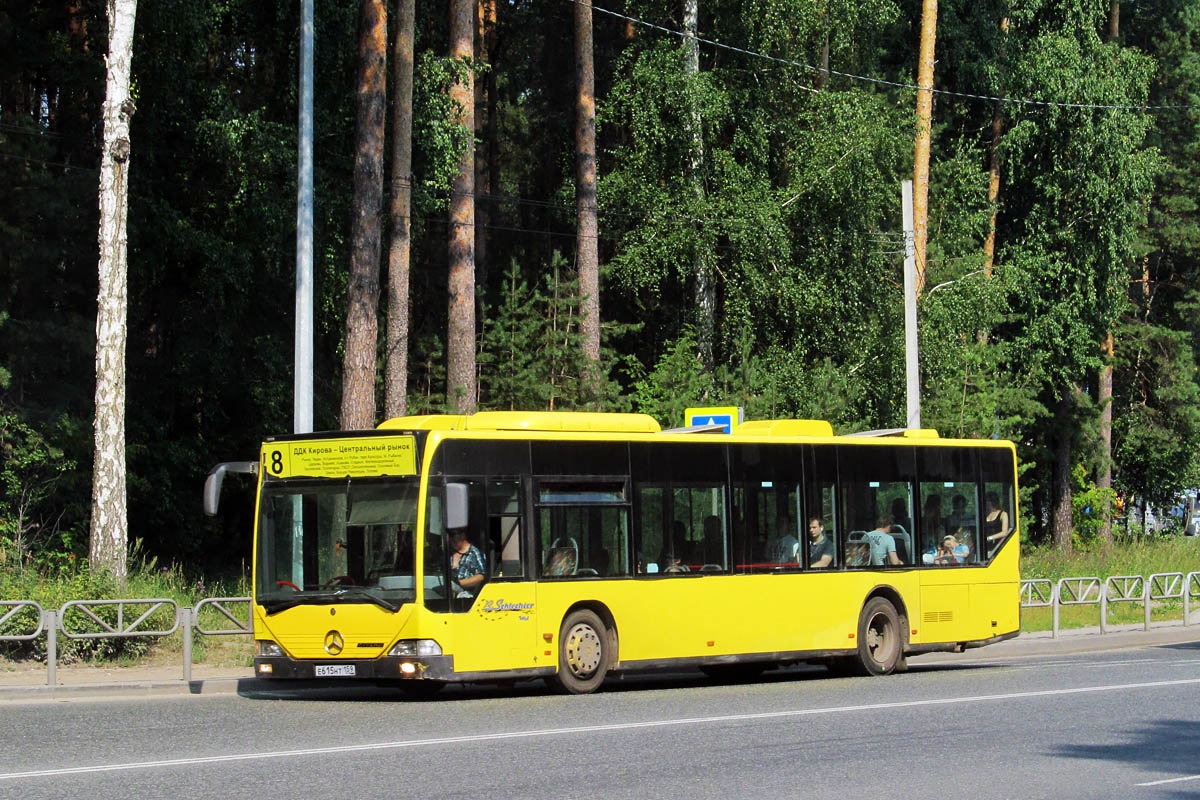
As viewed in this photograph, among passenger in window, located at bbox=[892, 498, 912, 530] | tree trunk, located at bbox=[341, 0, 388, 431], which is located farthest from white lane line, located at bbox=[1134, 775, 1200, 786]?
tree trunk, located at bbox=[341, 0, 388, 431]

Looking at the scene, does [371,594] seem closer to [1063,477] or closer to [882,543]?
[882,543]

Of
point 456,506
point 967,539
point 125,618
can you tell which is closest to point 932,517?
point 967,539

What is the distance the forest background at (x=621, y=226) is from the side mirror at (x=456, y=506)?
869 centimetres

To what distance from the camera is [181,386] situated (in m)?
35.8

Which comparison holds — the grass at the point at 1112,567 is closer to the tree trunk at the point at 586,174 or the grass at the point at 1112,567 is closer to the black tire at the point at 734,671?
the black tire at the point at 734,671

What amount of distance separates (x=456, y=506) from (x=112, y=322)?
328 inches

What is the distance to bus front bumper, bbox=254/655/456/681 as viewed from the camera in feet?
51.5

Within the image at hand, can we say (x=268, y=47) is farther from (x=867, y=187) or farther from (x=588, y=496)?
(x=588, y=496)

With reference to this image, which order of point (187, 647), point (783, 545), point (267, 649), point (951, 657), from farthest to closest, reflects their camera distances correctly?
1. point (951, 657)
2. point (783, 545)
3. point (187, 647)
4. point (267, 649)

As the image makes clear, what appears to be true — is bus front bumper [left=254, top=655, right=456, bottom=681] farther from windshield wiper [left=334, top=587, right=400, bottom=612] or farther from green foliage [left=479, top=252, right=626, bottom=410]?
green foliage [left=479, top=252, right=626, bottom=410]

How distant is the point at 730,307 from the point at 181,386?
1293cm

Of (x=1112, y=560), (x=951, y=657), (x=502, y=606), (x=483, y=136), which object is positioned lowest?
(x=951, y=657)

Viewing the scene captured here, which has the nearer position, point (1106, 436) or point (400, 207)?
point (400, 207)

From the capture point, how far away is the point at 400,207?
1128 inches
